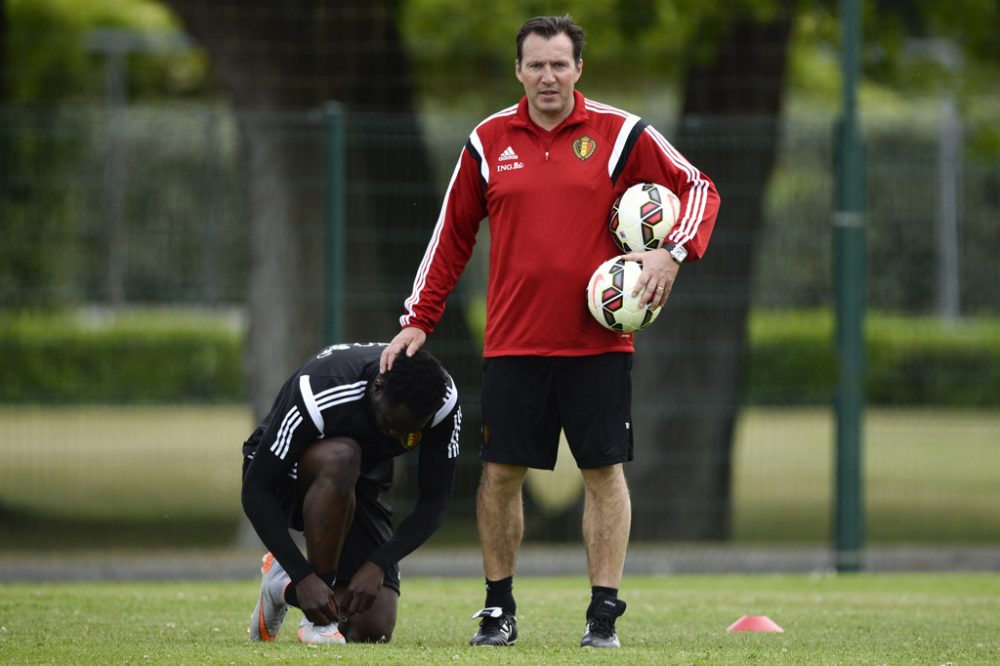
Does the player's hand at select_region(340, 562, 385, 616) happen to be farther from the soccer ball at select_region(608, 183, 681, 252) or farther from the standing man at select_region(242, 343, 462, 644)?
the soccer ball at select_region(608, 183, 681, 252)

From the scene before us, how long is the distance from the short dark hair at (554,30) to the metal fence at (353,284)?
4.40 metres

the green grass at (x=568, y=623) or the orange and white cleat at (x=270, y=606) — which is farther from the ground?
the orange and white cleat at (x=270, y=606)

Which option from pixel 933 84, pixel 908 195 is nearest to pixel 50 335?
pixel 908 195

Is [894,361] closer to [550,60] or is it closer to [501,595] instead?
[501,595]

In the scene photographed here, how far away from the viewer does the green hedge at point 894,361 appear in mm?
11047

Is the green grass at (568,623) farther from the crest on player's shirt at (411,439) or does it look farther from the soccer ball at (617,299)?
the soccer ball at (617,299)

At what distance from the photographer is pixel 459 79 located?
21.2m

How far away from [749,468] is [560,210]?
534 centimetres

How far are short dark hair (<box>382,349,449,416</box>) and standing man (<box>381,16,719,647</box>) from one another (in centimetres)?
37

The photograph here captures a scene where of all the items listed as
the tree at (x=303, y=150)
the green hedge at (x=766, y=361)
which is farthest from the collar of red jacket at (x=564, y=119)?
the green hedge at (x=766, y=361)

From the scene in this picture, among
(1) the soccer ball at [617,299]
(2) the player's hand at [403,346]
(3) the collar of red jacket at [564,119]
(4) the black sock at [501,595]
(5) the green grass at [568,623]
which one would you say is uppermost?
(3) the collar of red jacket at [564,119]

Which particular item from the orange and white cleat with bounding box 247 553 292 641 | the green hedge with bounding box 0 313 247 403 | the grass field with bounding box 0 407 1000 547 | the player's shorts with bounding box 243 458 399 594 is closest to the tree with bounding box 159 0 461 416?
the green hedge with bounding box 0 313 247 403

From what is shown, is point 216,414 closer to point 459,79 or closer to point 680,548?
point 680,548

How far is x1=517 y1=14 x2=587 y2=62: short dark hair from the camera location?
617cm
